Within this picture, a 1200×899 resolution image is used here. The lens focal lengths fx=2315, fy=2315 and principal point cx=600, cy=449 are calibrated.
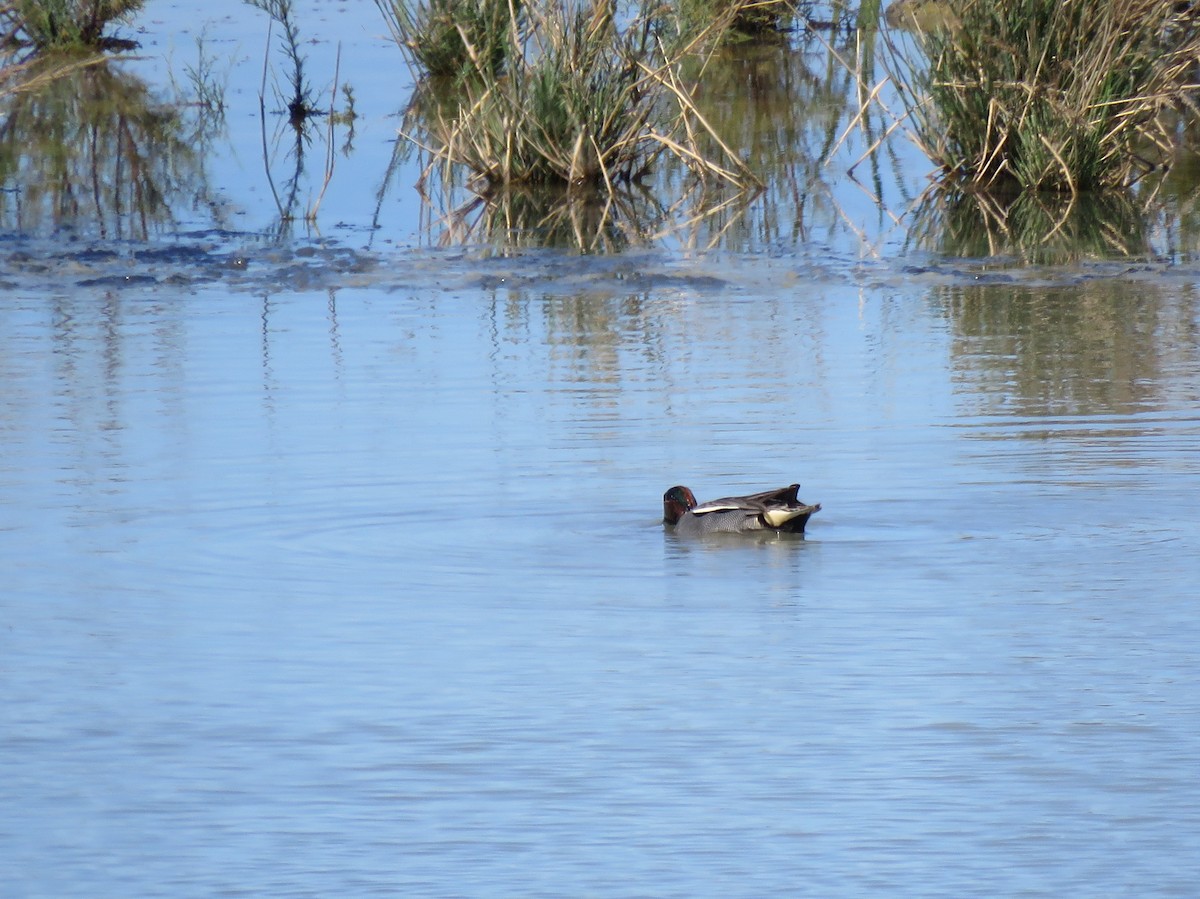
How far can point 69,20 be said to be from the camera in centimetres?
2097

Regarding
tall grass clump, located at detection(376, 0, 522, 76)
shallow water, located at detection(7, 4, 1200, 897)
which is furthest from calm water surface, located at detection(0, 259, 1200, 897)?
tall grass clump, located at detection(376, 0, 522, 76)

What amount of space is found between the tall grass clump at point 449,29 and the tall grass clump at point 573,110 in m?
1.89

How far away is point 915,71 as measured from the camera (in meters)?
14.8

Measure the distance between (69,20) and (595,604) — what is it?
50.7ft

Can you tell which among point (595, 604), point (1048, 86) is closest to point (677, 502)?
point (595, 604)

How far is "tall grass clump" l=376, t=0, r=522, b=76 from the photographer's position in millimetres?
17578

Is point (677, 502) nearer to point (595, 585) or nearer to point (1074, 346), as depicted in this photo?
point (595, 585)

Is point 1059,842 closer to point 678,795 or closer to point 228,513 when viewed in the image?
point 678,795

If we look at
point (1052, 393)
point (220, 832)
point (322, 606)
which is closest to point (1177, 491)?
point (1052, 393)

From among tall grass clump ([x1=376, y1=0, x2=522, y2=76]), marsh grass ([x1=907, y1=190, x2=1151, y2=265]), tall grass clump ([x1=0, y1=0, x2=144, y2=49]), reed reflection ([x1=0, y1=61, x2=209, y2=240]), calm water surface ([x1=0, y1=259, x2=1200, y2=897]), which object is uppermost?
tall grass clump ([x1=0, y1=0, x2=144, y2=49])

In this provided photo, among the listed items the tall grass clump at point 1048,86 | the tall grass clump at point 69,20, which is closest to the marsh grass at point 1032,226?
the tall grass clump at point 1048,86

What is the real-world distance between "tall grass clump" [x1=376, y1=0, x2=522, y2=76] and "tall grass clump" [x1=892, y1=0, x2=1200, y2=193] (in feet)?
12.0

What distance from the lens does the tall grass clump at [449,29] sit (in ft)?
57.7

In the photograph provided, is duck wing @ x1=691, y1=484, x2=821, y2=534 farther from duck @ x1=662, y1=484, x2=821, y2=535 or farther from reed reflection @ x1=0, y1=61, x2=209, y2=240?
reed reflection @ x1=0, y1=61, x2=209, y2=240
